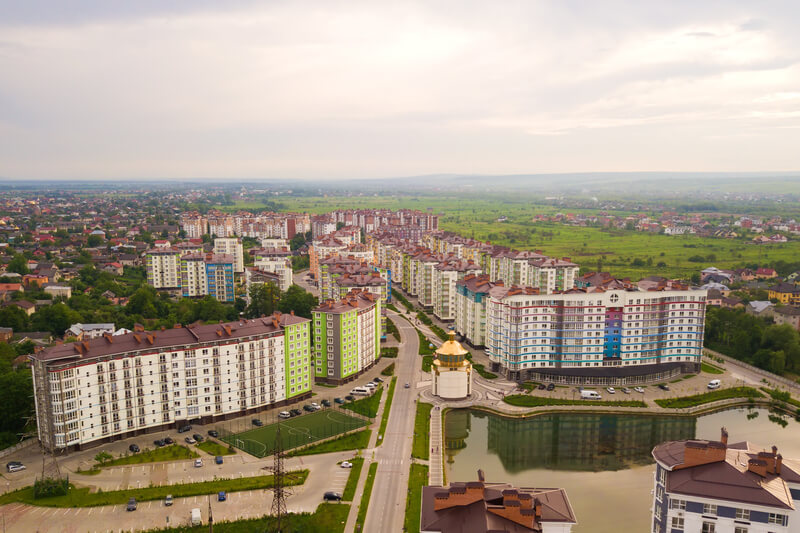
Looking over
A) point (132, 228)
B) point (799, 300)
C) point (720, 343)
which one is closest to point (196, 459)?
point (720, 343)

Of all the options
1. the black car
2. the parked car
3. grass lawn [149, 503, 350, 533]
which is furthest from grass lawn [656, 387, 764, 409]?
the parked car

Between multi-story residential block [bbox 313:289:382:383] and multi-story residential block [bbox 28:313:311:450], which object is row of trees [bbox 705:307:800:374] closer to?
multi-story residential block [bbox 313:289:382:383]

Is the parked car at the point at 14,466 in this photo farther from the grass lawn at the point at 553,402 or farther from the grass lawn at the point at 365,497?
the grass lawn at the point at 553,402

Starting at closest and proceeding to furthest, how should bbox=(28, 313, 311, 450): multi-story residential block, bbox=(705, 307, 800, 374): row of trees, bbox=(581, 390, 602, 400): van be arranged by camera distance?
bbox=(28, 313, 311, 450): multi-story residential block < bbox=(581, 390, 602, 400): van < bbox=(705, 307, 800, 374): row of trees

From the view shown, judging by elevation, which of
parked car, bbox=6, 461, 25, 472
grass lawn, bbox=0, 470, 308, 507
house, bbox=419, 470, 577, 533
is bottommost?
grass lawn, bbox=0, 470, 308, 507

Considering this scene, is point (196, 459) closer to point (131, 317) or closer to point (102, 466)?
point (102, 466)

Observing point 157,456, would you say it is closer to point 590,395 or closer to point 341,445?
point 341,445

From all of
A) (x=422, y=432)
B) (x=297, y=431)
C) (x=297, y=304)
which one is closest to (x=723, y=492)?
(x=422, y=432)
